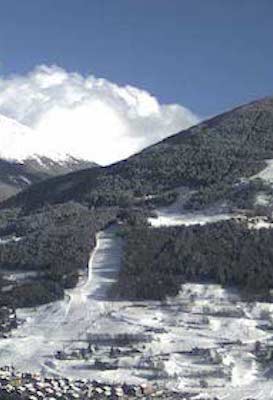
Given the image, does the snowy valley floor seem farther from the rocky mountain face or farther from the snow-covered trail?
the rocky mountain face

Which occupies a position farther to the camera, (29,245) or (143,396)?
(29,245)

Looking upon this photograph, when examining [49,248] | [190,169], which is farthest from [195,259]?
[190,169]

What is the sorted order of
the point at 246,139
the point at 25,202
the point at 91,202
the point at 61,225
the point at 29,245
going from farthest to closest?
1. the point at 25,202
2. the point at 246,139
3. the point at 91,202
4. the point at 61,225
5. the point at 29,245

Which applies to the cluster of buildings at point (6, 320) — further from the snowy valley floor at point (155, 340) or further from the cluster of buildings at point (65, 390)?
the cluster of buildings at point (65, 390)

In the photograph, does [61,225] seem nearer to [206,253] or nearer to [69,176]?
[206,253]

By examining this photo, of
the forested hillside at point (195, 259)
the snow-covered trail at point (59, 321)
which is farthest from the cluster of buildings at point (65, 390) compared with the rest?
the forested hillside at point (195, 259)

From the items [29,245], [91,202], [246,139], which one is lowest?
[29,245]

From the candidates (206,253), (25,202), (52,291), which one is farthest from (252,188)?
(25,202)

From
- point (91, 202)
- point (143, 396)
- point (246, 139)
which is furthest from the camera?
point (246, 139)
